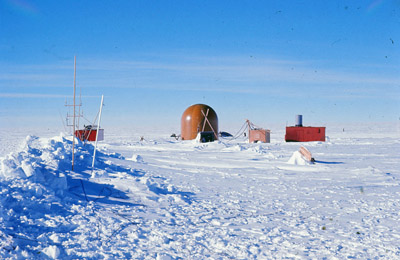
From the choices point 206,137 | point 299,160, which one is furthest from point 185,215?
point 206,137

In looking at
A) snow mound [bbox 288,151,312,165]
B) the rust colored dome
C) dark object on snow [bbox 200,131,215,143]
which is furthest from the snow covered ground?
the rust colored dome

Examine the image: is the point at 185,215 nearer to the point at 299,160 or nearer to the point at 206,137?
the point at 299,160

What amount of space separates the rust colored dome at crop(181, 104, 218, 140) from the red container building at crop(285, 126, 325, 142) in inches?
231

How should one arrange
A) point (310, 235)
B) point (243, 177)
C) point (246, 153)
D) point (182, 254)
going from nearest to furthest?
point (182, 254) < point (310, 235) < point (243, 177) < point (246, 153)

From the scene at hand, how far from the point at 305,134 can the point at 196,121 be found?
8.40 meters

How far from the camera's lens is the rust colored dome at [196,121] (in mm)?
26516

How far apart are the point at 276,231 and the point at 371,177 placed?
606 centimetres

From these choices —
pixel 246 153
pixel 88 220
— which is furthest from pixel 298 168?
pixel 88 220

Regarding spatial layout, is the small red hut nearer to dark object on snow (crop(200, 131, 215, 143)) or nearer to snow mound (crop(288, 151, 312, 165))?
dark object on snow (crop(200, 131, 215, 143))

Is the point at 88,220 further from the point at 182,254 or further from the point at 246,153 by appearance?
Answer: the point at 246,153

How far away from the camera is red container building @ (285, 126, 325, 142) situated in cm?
2623

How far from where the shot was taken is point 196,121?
2656 centimetres

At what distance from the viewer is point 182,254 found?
155 inches

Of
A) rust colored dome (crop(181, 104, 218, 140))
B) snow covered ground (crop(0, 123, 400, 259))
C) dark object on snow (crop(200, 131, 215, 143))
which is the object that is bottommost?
snow covered ground (crop(0, 123, 400, 259))
